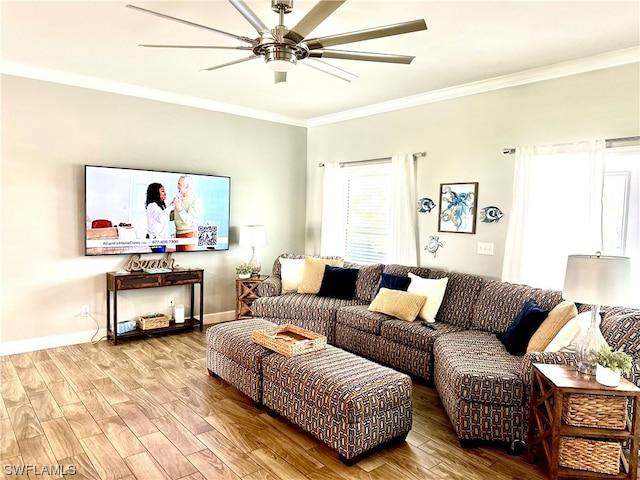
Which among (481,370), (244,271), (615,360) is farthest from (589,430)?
(244,271)

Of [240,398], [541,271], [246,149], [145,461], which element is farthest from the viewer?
[246,149]

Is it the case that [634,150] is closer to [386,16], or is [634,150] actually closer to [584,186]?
[584,186]

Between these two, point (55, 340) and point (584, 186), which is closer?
point (584, 186)

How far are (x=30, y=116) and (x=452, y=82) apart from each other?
4207 millimetres

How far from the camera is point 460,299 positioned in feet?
13.4

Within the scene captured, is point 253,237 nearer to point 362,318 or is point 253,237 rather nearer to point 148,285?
point 148,285

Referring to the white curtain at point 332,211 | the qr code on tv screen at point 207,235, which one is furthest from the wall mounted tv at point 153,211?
the white curtain at point 332,211

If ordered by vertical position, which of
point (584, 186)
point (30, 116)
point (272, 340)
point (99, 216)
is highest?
point (30, 116)

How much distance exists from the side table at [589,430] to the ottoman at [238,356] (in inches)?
72.9

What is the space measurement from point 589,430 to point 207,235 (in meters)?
4.33

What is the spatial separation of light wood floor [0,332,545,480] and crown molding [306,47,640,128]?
2.95 m

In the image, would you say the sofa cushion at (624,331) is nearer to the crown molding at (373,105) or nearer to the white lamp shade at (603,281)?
the white lamp shade at (603,281)

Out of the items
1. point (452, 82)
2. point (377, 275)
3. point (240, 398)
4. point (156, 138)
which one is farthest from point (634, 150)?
point (156, 138)

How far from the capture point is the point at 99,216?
453 cm
